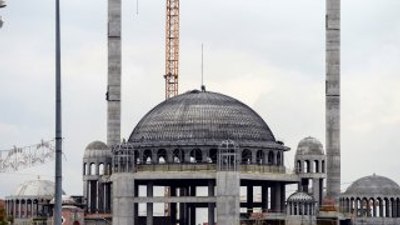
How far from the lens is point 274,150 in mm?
197875

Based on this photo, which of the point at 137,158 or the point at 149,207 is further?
the point at 137,158

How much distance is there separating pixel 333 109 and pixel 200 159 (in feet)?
70.6

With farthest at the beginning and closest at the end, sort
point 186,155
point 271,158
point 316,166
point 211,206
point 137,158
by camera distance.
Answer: point 316,166 < point 271,158 < point 137,158 < point 186,155 < point 211,206

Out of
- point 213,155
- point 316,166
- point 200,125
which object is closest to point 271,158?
point 316,166

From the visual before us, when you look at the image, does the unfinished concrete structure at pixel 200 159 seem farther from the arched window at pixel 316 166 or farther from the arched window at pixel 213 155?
the arched window at pixel 316 166

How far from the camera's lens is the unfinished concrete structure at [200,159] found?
7283 inches

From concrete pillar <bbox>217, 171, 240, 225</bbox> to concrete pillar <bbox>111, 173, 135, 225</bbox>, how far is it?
41.5ft

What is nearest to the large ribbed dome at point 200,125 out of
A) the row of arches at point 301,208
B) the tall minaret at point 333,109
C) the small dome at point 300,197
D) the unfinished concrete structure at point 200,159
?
the unfinished concrete structure at point 200,159

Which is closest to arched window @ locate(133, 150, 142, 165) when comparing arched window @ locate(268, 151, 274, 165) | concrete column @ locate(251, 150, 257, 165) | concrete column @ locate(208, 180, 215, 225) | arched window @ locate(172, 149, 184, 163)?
arched window @ locate(172, 149, 184, 163)

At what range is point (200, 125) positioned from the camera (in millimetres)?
194750

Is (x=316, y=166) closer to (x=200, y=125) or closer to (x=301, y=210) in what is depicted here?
(x=301, y=210)

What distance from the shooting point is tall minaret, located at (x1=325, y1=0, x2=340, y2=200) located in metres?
198

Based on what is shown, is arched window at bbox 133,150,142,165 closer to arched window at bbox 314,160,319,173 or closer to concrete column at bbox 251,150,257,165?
concrete column at bbox 251,150,257,165

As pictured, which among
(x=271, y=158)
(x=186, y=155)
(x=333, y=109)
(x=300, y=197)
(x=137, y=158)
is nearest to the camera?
(x=300, y=197)
